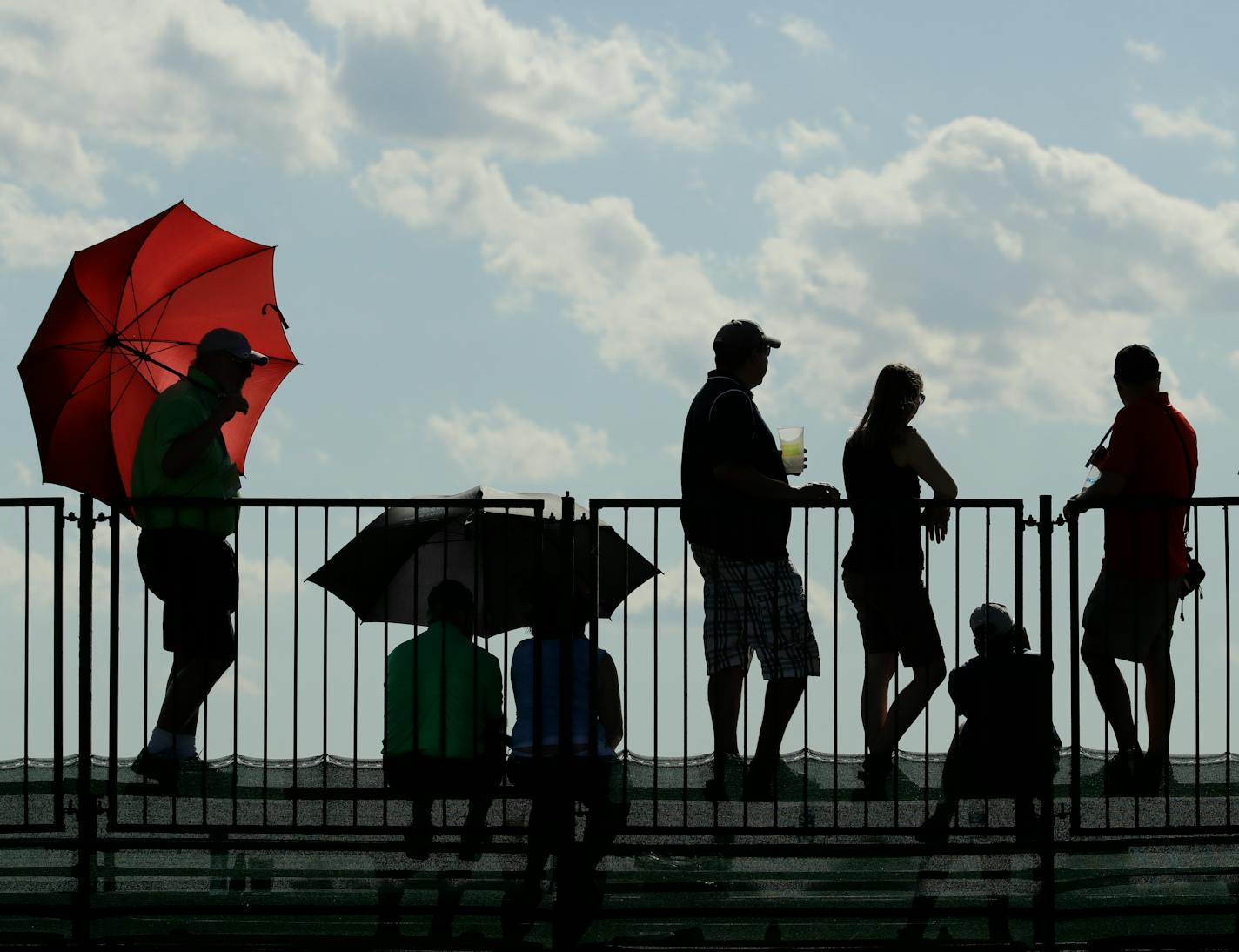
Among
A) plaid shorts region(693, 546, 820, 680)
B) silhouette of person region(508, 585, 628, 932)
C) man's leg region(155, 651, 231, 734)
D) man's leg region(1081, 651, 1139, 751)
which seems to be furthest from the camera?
man's leg region(1081, 651, 1139, 751)

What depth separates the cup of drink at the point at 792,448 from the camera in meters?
9.68

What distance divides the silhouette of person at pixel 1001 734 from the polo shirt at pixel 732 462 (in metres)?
1.16

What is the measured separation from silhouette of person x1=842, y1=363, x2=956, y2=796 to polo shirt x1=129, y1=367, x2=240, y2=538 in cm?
300

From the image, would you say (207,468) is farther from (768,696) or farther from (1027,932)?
(1027,932)

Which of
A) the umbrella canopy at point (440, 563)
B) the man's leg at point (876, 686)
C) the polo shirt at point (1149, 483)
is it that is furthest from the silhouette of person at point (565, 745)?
the polo shirt at point (1149, 483)

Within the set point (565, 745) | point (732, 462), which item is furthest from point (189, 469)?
point (732, 462)

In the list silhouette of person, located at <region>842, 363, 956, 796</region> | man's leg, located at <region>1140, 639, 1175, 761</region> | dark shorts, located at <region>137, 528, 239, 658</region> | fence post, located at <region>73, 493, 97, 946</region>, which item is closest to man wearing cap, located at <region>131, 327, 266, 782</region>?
dark shorts, located at <region>137, 528, 239, 658</region>

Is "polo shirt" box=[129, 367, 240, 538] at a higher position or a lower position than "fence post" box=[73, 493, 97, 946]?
higher

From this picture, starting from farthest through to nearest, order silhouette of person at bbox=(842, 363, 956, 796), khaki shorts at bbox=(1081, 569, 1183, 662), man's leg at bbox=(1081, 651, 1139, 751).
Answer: man's leg at bbox=(1081, 651, 1139, 751)
khaki shorts at bbox=(1081, 569, 1183, 662)
silhouette of person at bbox=(842, 363, 956, 796)

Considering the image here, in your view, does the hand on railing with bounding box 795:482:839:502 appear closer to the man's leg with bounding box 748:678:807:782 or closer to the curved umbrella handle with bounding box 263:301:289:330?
the man's leg with bounding box 748:678:807:782

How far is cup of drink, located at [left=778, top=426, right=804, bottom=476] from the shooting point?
9680 mm

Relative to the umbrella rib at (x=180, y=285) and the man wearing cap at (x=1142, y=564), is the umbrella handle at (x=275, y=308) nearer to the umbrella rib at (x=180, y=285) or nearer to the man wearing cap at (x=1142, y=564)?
the umbrella rib at (x=180, y=285)

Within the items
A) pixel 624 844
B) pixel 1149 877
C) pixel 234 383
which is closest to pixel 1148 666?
pixel 1149 877

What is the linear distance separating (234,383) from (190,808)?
2.10 meters
